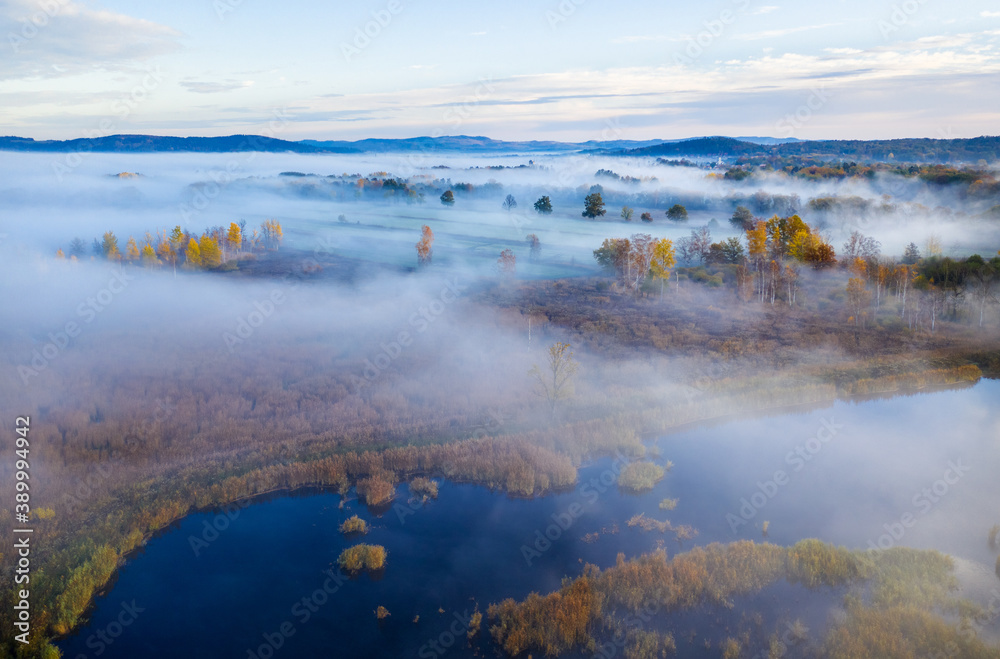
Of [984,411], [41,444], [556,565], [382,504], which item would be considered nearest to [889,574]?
[556,565]

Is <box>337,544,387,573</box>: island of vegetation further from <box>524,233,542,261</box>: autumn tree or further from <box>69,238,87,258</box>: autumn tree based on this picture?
<box>69,238,87,258</box>: autumn tree

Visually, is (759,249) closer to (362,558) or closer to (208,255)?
(362,558)

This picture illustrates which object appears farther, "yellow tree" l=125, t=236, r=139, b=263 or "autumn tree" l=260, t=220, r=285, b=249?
"autumn tree" l=260, t=220, r=285, b=249

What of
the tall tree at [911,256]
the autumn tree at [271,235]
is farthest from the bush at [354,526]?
the autumn tree at [271,235]

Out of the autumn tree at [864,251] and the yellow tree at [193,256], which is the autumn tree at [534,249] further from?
the yellow tree at [193,256]

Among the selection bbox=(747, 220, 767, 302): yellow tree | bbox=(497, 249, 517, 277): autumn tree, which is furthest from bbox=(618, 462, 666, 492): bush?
bbox=(497, 249, 517, 277): autumn tree

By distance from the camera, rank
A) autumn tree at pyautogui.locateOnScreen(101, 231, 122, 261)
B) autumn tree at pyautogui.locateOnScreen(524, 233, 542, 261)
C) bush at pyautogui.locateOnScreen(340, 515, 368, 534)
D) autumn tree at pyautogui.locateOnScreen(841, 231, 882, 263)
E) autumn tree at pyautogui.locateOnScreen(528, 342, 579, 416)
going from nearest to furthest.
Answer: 1. bush at pyautogui.locateOnScreen(340, 515, 368, 534)
2. autumn tree at pyautogui.locateOnScreen(528, 342, 579, 416)
3. autumn tree at pyautogui.locateOnScreen(841, 231, 882, 263)
4. autumn tree at pyautogui.locateOnScreen(524, 233, 542, 261)
5. autumn tree at pyautogui.locateOnScreen(101, 231, 122, 261)
